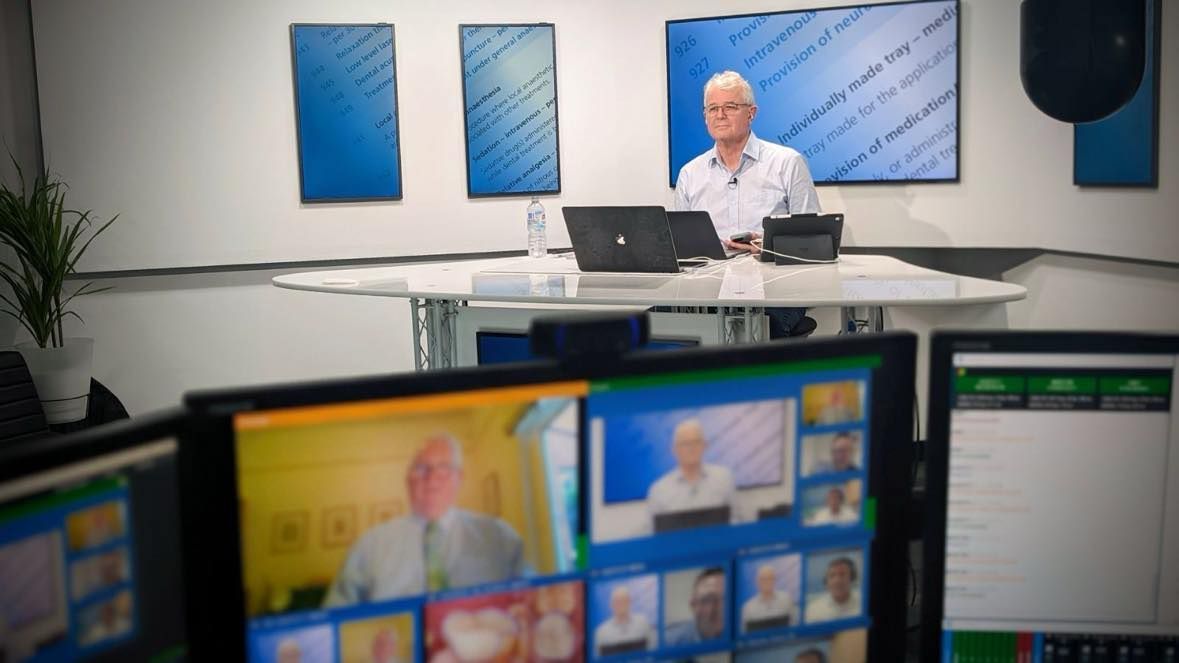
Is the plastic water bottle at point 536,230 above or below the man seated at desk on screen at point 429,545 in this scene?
above

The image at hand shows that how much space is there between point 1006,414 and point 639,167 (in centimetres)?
497

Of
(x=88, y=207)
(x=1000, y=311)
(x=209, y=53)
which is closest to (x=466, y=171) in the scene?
(x=209, y=53)

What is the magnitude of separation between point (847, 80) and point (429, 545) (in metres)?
4.99

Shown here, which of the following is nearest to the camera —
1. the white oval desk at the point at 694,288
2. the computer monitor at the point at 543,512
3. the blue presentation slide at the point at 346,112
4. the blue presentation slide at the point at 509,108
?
the computer monitor at the point at 543,512

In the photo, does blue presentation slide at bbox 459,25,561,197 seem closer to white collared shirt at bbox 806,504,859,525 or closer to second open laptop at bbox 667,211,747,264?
second open laptop at bbox 667,211,747,264

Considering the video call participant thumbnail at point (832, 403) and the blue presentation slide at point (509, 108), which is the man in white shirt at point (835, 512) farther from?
the blue presentation slide at point (509, 108)

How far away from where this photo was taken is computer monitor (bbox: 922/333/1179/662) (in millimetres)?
987

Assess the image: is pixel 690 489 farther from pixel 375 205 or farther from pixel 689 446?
pixel 375 205

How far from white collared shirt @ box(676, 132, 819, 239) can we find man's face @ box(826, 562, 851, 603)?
3.81 meters

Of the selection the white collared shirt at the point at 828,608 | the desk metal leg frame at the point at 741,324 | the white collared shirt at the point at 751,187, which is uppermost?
the white collared shirt at the point at 751,187

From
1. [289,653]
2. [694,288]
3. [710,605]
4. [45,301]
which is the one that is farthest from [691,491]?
[45,301]

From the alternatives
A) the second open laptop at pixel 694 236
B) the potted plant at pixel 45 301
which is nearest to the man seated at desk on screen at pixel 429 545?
the second open laptop at pixel 694 236

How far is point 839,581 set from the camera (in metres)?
0.99

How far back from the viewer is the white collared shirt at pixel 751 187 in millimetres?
4734
